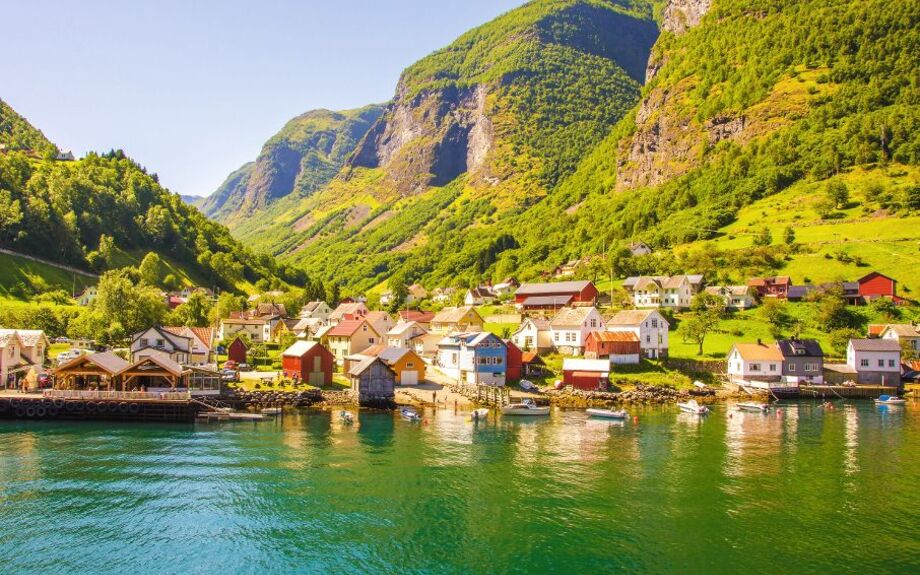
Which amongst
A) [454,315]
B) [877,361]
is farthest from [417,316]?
[877,361]

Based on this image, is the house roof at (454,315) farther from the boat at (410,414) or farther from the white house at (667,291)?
the boat at (410,414)

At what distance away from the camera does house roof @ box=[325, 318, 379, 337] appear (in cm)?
10369

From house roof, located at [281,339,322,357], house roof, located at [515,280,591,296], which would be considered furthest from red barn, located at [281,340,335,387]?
house roof, located at [515,280,591,296]

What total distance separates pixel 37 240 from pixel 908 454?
174 meters

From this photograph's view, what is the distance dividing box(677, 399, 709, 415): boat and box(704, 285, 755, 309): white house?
50.0 meters

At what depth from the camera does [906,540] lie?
1342 inches

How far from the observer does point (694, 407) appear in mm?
74062

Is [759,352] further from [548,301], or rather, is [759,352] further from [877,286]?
[548,301]

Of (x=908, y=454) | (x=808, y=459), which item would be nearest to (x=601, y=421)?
(x=808, y=459)

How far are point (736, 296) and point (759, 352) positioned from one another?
32.6 m

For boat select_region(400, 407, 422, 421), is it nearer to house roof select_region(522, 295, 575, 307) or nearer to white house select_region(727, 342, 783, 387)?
white house select_region(727, 342, 783, 387)

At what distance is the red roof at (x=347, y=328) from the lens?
103688mm

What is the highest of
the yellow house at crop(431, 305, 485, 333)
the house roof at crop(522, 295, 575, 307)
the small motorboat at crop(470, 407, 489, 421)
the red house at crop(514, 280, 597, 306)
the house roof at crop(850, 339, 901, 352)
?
the red house at crop(514, 280, 597, 306)

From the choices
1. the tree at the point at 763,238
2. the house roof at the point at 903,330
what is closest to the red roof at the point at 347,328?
the house roof at the point at 903,330
